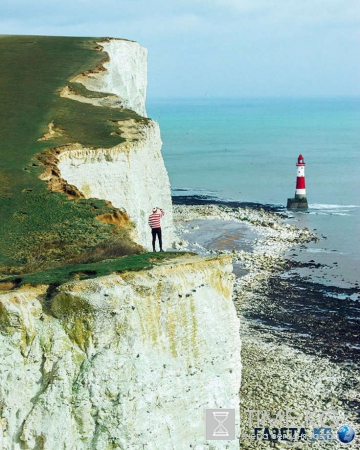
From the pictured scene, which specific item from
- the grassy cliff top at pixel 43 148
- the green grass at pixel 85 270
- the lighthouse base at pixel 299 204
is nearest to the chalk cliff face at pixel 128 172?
the grassy cliff top at pixel 43 148

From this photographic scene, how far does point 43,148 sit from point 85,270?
36.6ft

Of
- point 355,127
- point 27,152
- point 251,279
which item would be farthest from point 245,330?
point 355,127

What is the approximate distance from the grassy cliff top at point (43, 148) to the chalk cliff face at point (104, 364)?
3.04 m

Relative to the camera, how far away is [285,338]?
26156 mm

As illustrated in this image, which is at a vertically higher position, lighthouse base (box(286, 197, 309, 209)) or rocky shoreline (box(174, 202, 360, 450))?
lighthouse base (box(286, 197, 309, 209))

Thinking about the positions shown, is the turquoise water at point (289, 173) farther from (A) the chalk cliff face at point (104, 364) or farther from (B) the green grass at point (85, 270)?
(A) the chalk cliff face at point (104, 364)

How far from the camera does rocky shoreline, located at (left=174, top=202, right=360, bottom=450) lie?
20844 millimetres

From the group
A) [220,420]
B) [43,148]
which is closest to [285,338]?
[43,148]

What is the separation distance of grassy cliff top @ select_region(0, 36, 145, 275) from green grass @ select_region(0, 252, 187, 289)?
4.71 ft

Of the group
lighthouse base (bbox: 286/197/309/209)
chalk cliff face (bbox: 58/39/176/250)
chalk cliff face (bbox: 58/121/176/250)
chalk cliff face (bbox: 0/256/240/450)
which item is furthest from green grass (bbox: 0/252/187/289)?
lighthouse base (bbox: 286/197/309/209)

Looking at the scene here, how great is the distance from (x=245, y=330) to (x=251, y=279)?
6965mm

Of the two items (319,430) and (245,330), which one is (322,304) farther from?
(319,430)

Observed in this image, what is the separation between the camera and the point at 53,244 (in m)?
17.7

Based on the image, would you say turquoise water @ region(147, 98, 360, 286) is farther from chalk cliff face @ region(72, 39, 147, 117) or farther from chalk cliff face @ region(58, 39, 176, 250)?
chalk cliff face @ region(72, 39, 147, 117)
